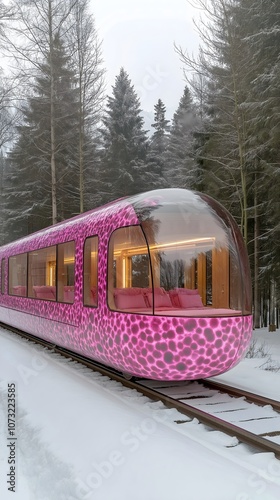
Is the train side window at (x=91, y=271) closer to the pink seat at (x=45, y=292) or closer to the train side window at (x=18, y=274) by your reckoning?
the pink seat at (x=45, y=292)

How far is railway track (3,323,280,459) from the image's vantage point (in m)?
4.58

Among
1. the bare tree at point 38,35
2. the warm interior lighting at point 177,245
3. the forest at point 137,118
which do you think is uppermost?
the bare tree at point 38,35

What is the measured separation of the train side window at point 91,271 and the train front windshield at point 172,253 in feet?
1.74

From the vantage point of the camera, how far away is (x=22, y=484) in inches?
146

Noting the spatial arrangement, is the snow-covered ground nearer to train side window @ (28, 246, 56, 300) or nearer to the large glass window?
the large glass window

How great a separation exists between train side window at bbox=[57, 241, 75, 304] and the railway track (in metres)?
1.53

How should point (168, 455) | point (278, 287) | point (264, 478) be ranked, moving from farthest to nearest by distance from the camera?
point (278, 287) → point (168, 455) → point (264, 478)

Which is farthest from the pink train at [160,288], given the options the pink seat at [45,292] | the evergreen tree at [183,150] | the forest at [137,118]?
the evergreen tree at [183,150]

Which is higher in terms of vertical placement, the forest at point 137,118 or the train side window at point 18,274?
the forest at point 137,118

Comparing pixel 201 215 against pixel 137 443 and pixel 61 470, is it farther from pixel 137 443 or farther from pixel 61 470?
pixel 61 470

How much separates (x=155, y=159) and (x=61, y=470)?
83.5ft

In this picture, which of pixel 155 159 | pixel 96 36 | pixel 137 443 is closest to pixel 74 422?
pixel 137 443

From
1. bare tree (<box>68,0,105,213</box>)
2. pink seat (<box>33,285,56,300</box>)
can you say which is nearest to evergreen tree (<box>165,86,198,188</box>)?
bare tree (<box>68,0,105,213</box>)

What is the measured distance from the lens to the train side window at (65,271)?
26.1 feet
